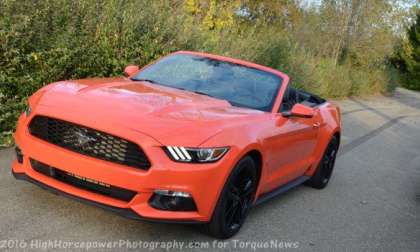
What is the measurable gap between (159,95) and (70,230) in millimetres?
1417

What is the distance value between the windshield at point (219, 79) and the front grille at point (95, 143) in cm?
160

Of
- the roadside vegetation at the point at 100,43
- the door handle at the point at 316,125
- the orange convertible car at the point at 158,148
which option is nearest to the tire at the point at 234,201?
the orange convertible car at the point at 158,148

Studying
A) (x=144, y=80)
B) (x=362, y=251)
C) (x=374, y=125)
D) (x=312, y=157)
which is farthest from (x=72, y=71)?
(x=374, y=125)

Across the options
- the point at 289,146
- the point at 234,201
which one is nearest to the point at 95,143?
the point at 234,201

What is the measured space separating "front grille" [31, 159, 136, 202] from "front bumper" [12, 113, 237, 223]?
0.10ft

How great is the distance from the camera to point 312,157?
6.91 meters

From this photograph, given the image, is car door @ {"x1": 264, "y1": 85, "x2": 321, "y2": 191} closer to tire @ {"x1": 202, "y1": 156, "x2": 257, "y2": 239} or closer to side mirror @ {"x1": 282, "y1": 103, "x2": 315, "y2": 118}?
side mirror @ {"x1": 282, "y1": 103, "x2": 315, "y2": 118}

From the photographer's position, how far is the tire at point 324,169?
24.2 feet

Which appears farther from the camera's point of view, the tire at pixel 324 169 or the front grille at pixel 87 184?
the tire at pixel 324 169

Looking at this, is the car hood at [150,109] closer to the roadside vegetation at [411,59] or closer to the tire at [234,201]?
the tire at [234,201]

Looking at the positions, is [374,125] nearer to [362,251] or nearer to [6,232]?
[362,251]

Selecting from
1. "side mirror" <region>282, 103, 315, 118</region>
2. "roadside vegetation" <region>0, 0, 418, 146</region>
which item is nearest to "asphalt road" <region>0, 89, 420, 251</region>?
"side mirror" <region>282, 103, 315, 118</region>

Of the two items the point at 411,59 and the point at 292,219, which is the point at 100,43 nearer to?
the point at 292,219

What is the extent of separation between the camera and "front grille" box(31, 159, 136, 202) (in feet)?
14.0
